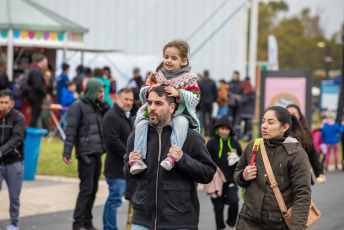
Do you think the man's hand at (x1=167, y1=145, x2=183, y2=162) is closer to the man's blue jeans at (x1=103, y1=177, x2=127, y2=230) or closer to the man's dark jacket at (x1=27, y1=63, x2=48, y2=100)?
the man's blue jeans at (x1=103, y1=177, x2=127, y2=230)

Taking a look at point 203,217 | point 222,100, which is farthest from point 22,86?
point 203,217

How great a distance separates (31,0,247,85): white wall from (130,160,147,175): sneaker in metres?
20.9

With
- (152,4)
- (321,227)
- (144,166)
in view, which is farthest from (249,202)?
(152,4)

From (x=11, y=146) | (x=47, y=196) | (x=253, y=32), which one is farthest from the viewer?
(x=253, y=32)

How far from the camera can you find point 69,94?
59.8 ft

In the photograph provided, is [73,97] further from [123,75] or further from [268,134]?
[268,134]

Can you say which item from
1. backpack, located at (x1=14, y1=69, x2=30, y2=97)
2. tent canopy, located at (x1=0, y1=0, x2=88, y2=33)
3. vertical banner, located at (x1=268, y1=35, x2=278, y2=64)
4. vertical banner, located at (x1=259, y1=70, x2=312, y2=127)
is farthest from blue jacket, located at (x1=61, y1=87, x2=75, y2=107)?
vertical banner, located at (x1=268, y1=35, x2=278, y2=64)

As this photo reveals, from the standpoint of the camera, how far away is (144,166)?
17.2 feet

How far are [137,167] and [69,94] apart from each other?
13.3 metres

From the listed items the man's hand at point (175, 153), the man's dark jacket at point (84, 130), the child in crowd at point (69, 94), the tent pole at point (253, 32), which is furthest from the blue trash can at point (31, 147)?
the tent pole at point (253, 32)

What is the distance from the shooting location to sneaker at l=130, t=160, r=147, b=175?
5207 millimetres

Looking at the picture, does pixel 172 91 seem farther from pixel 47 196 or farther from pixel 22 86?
pixel 22 86

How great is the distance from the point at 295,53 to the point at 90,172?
2635 inches

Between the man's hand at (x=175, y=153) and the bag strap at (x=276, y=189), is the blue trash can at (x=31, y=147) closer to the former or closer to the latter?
the bag strap at (x=276, y=189)
